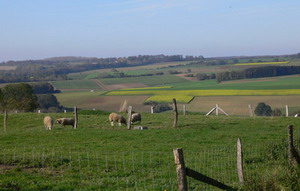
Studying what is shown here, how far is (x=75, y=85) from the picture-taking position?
97.2m

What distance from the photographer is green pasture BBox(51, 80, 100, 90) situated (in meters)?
94.5

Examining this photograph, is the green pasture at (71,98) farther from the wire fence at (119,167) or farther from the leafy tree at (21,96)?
the wire fence at (119,167)

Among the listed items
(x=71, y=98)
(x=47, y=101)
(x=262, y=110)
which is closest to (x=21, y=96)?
(x=47, y=101)

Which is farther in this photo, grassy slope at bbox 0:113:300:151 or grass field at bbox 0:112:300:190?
grassy slope at bbox 0:113:300:151

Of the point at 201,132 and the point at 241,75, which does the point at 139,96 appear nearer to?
the point at 241,75

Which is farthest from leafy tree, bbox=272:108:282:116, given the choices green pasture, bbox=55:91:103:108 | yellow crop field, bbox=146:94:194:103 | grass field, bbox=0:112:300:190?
green pasture, bbox=55:91:103:108

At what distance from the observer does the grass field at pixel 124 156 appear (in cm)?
1335

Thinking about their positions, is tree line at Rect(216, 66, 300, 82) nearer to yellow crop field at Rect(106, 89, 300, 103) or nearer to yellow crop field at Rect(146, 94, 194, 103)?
yellow crop field at Rect(106, 89, 300, 103)

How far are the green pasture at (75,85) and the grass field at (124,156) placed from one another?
66541 millimetres

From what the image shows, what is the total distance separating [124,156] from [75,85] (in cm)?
8061

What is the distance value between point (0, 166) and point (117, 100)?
176ft

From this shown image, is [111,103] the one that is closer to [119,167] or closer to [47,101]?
[47,101]

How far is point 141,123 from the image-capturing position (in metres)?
33.4

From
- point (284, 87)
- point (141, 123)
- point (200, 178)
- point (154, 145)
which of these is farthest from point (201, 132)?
point (284, 87)
